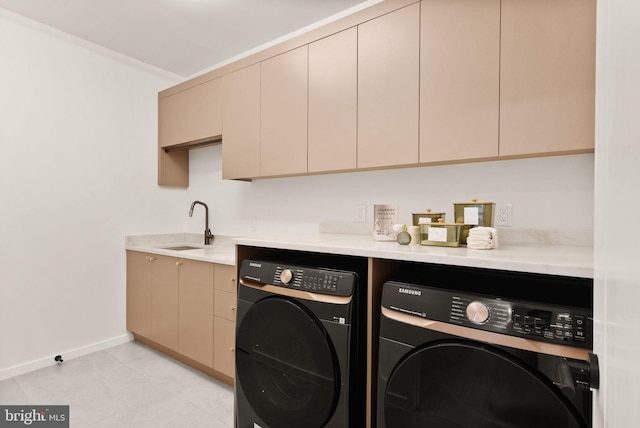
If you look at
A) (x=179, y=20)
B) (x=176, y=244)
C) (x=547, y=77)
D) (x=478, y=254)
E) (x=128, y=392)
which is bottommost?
(x=128, y=392)

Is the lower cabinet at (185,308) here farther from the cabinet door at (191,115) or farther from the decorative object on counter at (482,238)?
the decorative object on counter at (482,238)

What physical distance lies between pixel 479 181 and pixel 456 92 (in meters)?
0.53

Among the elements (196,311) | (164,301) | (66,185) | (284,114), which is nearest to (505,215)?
(284,114)

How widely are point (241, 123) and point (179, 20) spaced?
0.83 m

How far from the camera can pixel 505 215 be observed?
1.79m

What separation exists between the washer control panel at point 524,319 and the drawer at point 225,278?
1486mm

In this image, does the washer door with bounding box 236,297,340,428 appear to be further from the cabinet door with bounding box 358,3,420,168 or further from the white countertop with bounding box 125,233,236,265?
the white countertop with bounding box 125,233,236,265

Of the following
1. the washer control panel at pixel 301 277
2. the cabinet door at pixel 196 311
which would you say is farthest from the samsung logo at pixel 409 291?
the cabinet door at pixel 196 311

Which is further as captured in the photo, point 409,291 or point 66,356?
point 66,356

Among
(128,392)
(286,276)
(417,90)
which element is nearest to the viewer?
(286,276)

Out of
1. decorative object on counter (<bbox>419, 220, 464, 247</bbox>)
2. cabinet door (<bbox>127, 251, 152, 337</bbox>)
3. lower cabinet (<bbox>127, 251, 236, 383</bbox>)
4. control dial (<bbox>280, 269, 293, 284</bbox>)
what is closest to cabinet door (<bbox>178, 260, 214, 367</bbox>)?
lower cabinet (<bbox>127, 251, 236, 383</bbox>)

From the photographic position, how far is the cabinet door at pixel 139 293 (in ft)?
9.23

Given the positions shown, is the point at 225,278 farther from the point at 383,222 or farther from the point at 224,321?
the point at 383,222

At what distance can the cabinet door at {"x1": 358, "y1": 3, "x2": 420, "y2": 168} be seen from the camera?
1755 mm
